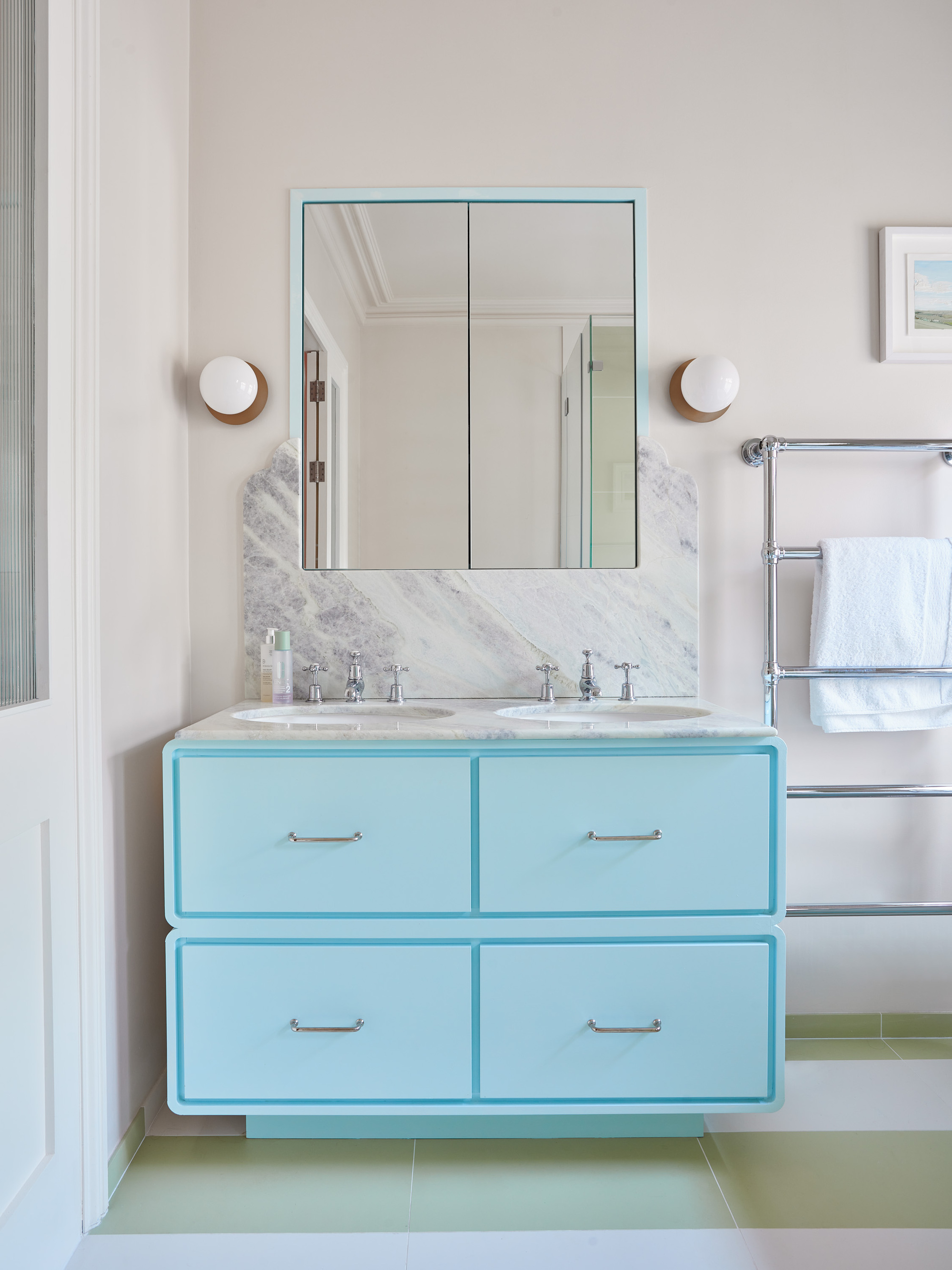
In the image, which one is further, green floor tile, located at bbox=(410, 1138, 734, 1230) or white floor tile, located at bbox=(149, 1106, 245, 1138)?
white floor tile, located at bbox=(149, 1106, 245, 1138)

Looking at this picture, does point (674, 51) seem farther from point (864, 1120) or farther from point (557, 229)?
point (864, 1120)

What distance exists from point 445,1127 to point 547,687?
85 centimetres

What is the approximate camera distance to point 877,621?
5.70 feet

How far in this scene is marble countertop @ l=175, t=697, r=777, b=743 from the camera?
134 centimetres

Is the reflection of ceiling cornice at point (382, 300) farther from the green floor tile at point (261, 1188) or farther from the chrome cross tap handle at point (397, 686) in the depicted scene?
the green floor tile at point (261, 1188)

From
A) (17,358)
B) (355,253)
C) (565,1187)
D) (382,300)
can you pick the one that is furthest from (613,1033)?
(355,253)

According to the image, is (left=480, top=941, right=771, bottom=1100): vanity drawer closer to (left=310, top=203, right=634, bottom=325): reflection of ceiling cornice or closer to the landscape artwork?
(left=310, top=203, right=634, bottom=325): reflection of ceiling cornice

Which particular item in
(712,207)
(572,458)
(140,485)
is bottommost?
(140,485)

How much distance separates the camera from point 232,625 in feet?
5.91

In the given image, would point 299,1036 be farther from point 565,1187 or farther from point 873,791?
point 873,791

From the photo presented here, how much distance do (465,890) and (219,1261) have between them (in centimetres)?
63

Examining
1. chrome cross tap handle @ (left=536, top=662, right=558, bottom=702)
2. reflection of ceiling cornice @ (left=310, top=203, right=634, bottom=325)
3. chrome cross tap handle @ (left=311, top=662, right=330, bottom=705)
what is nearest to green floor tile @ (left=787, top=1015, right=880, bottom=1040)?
chrome cross tap handle @ (left=536, top=662, right=558, bottom=702)

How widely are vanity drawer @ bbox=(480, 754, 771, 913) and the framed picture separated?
1.08 metres

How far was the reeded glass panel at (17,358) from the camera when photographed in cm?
109
